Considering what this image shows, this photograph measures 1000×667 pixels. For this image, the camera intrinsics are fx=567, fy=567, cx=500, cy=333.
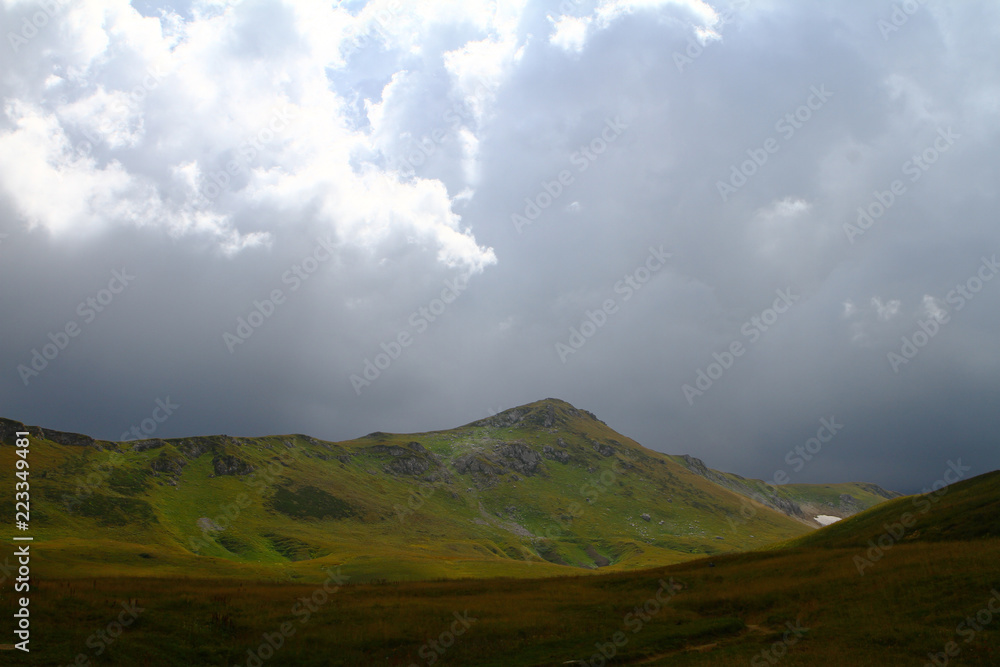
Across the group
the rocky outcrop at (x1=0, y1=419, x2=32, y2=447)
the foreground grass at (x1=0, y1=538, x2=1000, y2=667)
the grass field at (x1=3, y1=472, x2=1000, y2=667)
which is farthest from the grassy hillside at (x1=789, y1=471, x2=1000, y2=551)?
the rocky outcrop at (x1=0, y1=419, x2=32, y2=447)

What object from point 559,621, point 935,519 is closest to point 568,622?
point 559,621

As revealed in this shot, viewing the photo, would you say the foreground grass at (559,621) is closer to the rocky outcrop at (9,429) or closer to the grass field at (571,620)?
the grass field at (571,620)

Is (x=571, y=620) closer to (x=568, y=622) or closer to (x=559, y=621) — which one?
(x=568, y=622)

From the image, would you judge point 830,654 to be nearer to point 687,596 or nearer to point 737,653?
point 737,653

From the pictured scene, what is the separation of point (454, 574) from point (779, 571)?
2657 inches

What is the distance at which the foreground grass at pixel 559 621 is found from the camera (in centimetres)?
3031

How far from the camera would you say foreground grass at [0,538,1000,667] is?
30.3 meters

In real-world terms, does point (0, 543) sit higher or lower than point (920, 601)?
lower

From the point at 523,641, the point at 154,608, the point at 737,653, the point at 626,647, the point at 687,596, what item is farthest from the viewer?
the point at 687,596

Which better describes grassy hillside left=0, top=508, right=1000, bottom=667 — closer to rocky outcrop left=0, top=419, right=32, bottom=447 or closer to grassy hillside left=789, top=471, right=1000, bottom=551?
grassy hillside left=789, top=471, right=1000, bottom=551

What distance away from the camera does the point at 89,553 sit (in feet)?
352

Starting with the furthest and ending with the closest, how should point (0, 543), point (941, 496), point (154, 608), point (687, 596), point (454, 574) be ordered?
1. point (454, 574)
2. point (0, 543)
3. point (941, 496)
4. point (687, 596)
5. point (154, 608)

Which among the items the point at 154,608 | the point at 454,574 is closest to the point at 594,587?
the point at 154,608

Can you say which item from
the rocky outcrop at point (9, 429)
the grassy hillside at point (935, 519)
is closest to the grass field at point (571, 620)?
the grassy hillside at point (935, 519)
